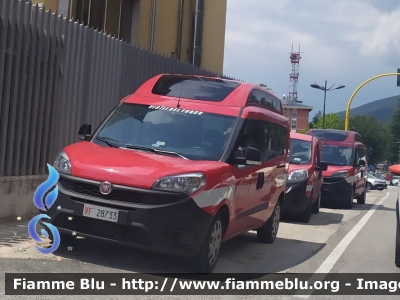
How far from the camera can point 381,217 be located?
16.9m

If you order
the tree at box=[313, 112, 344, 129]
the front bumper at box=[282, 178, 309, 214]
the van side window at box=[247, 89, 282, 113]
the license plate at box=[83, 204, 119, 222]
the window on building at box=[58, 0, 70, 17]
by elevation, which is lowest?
the front bumper at box=[282, 178, 309, 214]

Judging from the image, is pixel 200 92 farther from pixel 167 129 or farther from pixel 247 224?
pixel 247 224

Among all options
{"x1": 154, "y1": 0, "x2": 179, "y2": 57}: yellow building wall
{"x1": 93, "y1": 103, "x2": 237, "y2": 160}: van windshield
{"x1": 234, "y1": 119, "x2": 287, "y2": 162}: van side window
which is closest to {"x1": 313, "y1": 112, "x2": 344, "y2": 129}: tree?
{"x1": 154, "y1": 0, "x2": 179, "y2": 57}: yellow building wall

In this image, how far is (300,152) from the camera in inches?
583

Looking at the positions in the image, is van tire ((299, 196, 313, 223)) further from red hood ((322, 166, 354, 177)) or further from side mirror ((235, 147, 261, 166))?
side mirror ((235, 147, 261, 166))

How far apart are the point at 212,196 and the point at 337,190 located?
471 inches

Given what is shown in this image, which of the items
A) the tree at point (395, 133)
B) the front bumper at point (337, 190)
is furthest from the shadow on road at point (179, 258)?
the tree at point (395, 133)

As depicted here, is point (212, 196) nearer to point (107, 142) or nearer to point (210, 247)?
point (210, 247)

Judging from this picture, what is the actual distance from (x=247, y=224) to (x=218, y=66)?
19750 mm

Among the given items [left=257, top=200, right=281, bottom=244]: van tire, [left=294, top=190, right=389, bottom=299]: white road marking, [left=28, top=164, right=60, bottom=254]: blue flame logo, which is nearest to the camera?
[left=28, top=164, right=60, bottom=254]: blue flame logo

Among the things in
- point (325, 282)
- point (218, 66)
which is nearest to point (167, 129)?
point (325, 282)

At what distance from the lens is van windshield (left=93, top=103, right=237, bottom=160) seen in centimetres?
747

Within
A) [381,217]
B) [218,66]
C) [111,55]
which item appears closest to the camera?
[111,55]

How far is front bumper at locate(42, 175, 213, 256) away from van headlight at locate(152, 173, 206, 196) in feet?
0.22
